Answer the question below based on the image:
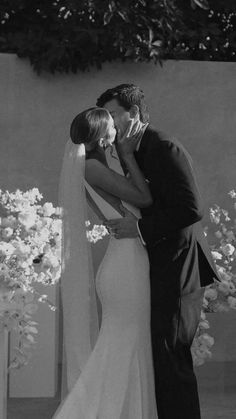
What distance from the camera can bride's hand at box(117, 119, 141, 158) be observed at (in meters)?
3.79

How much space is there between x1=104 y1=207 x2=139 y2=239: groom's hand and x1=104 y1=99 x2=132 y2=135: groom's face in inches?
12.5

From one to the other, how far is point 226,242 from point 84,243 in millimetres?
1870

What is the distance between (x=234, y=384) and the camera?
5.72m

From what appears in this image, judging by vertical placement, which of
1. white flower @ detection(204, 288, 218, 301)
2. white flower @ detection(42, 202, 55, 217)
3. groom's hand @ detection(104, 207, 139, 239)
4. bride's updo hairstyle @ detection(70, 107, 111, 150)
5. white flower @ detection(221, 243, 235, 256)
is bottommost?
white flower @ detection(204, 288, 218, 301)

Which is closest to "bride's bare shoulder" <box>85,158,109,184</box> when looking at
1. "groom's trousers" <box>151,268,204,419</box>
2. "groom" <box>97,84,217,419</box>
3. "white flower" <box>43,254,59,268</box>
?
"groom" <box>97,84,217,419</box>

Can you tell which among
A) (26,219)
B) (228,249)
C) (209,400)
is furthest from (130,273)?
(209,400)

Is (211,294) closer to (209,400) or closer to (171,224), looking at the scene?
(209,400)

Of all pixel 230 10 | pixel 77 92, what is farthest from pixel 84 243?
pixel 230 10

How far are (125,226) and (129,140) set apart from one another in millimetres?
326

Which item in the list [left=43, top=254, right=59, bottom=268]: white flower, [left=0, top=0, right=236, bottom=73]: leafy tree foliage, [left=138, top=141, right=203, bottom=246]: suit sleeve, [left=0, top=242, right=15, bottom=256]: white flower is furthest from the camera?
[left=0, top=0, right=236, bottom=73]: leafy tree foliage

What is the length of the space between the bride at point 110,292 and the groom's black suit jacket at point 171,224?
6cm

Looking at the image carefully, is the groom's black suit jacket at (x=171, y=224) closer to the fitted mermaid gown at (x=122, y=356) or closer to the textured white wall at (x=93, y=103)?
the fitted mermaid gown at (x=122, y=356)

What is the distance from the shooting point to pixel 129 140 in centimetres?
381

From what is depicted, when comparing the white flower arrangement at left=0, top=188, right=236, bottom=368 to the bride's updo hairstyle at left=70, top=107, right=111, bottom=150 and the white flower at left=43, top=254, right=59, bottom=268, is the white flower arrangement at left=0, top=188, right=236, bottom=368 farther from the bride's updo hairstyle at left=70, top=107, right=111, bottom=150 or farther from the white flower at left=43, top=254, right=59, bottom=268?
the bride's updo hairstyle at left=70, top=107, right=111, bottom=150
